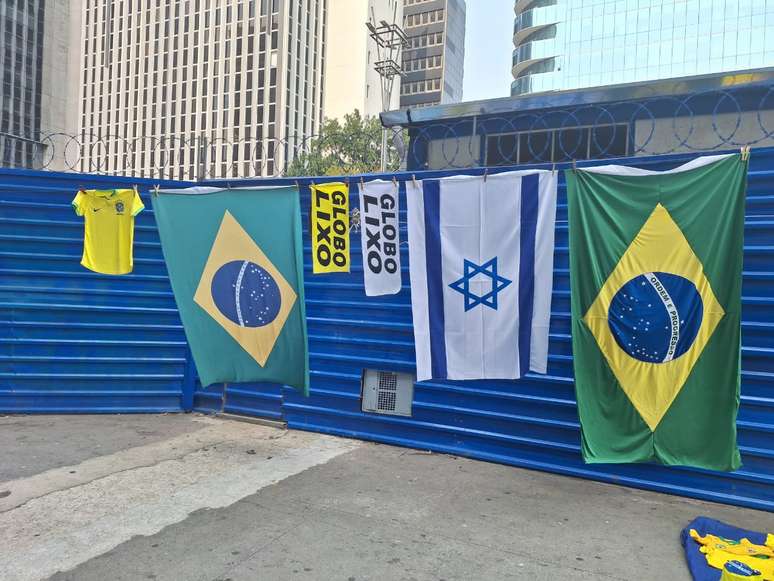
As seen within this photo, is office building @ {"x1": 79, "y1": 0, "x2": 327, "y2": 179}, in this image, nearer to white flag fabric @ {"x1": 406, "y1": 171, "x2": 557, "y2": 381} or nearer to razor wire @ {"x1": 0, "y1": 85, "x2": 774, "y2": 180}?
razor wire @ {"x1": 0, "y1": 85, "x2": 774, "y2": 180}

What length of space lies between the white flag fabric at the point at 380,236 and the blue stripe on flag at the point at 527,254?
51.6 inches

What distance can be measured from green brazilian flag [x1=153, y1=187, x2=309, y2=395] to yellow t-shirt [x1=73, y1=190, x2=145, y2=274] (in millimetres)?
793

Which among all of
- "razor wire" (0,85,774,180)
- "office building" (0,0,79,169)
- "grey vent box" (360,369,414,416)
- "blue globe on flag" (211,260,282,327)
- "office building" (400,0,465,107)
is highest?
"office building" (400,0,465,107)

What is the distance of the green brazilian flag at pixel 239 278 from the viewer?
20.7ft

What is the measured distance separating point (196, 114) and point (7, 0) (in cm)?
2700

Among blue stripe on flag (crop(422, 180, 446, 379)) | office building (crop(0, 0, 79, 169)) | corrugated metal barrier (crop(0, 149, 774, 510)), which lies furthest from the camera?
office building (crop(0, 0, 79, 169))

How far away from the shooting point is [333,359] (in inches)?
273

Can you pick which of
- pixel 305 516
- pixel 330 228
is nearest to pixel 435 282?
pixel 330 228

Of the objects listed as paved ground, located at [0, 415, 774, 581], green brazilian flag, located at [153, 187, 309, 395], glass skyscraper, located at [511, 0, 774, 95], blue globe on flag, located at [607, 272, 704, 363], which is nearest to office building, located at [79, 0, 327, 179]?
glass skyscraper, located at [511, 0, 774, 95]

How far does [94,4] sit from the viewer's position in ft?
291

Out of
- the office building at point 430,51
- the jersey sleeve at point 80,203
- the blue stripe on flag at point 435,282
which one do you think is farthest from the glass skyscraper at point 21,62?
the blue stripe on flag at point 435,282

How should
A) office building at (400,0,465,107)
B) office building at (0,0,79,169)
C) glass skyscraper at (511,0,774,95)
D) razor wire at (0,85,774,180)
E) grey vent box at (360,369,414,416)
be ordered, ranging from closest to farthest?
grey vent box at (360,369,414,416) → razor wire at (0,85,774,180) → office building at (0,0,79,169) → glass skyscraper at (511,0,774,95) → office building at (400,0,465,107)

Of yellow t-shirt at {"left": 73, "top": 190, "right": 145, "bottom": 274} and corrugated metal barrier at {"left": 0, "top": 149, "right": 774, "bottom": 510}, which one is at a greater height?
yellow t-shirt at {"left": 73, "top": 190, "right": 145, "bottom": 274}

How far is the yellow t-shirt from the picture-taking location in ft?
23.7
